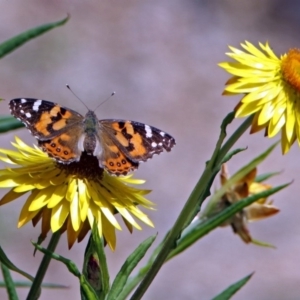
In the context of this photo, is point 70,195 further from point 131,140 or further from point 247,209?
point 247,209

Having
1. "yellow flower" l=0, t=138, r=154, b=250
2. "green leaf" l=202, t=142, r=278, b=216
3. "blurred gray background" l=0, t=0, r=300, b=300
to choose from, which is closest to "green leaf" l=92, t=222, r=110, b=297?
"yellow flower" l=0, t=138, r=154, b=250

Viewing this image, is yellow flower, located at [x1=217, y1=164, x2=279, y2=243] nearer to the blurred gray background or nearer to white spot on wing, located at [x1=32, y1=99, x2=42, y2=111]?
white spot on wing, located at [x1=32, y1=99, x2=42, y2=111]

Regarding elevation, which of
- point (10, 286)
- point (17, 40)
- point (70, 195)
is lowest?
point (10, 286)

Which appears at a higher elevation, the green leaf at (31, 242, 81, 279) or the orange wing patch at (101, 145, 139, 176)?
the orange wing patch at (101, 145, 139, 176)

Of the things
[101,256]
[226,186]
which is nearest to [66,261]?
[101,256]

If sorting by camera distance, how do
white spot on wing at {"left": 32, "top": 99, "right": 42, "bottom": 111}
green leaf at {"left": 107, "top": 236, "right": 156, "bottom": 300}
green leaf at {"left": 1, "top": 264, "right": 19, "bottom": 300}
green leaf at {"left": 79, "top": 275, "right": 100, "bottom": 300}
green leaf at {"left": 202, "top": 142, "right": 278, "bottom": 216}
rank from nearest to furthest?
green leaf at {"left": 79, "top": 275, "right": 100, "bottom": 300} → green leaf at {"left": 107, "top": 236, "right": 156, "bottom": 300} → green leaf at {"left": 1, "top": 264, "right": 19, "bottom": 300} → white spot on wing at {"left": 32, "top": 99, "right": 42, "bottom": 111} → green leaf at {"left": 202, "top": 142, "right": 278, "bottom": 216}

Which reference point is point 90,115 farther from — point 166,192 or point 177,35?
point 177,35

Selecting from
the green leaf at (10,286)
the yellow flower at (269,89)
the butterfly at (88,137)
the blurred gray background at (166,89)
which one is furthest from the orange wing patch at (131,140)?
the blurred gray background at (166,89)
